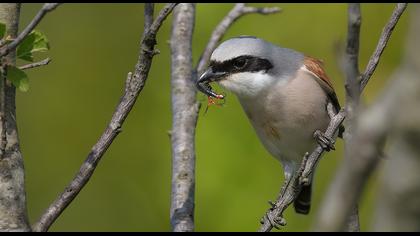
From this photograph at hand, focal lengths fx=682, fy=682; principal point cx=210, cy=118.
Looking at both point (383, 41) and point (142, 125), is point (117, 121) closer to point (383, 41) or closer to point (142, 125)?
point (383, 41)

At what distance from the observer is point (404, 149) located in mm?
954

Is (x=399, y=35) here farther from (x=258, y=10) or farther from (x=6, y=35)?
(x=6, y=35)

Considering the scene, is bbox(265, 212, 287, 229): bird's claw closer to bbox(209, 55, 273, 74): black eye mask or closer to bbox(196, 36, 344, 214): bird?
bbox(196, 36, 344, 214): bird

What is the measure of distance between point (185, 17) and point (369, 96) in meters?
1.60

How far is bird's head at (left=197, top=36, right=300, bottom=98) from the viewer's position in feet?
10.2

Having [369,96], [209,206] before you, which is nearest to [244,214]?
[209,206]

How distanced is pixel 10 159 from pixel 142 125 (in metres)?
2.47

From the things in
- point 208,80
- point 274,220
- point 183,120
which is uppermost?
point 208,80

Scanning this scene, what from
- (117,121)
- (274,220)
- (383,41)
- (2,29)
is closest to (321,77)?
(274,220)

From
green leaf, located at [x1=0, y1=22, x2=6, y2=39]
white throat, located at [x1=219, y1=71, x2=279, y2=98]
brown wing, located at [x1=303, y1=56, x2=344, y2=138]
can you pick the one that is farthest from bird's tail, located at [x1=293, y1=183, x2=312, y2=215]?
green leaf, located at [x1=0, y1=22, x2=6, y2=39]

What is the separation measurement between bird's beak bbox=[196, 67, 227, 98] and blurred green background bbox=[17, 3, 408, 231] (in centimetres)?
92

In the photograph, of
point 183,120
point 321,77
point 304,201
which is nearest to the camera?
point 183,120

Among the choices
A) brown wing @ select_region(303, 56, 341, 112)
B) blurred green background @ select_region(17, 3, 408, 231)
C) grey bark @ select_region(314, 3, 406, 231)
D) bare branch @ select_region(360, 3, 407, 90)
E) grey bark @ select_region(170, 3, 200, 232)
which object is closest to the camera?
grey bark @ select_region(314, 3, 406, 231)

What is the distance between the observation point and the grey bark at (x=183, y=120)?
255 cm
